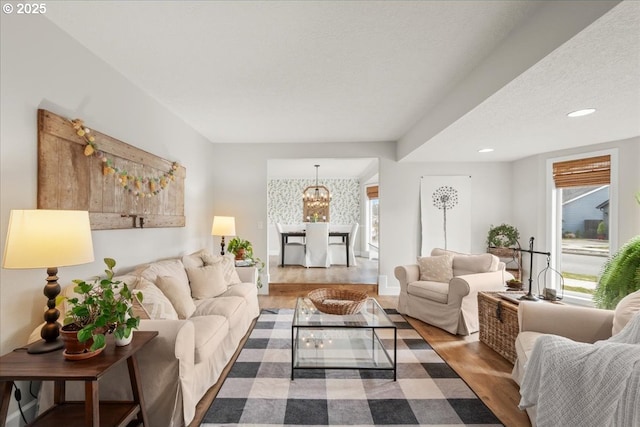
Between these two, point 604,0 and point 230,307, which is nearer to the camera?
point 604,0

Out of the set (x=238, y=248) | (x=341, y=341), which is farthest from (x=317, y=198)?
(x=341, y=341)

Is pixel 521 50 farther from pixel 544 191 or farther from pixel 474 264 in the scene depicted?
pixel 544 191

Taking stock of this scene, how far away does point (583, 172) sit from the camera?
13.4ft

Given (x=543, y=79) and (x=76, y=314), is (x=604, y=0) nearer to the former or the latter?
(x=543, y=79)

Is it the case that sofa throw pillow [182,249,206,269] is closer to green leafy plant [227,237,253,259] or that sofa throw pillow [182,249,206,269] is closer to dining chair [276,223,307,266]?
green leafy plant [227,237,253,259]

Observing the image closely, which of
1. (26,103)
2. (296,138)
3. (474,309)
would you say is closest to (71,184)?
(26,103)

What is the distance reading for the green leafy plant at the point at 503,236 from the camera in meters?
4.90

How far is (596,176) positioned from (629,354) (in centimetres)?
366

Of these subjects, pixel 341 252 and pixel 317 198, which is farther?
pixel 317 198

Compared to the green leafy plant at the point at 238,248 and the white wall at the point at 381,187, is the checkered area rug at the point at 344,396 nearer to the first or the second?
the green leafy plant at the point at 238,248

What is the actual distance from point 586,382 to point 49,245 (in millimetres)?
2548

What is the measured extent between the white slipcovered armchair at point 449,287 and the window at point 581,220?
1.47m

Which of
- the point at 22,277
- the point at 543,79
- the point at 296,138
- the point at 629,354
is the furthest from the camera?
the point at 296,138

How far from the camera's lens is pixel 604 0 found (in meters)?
1.37
